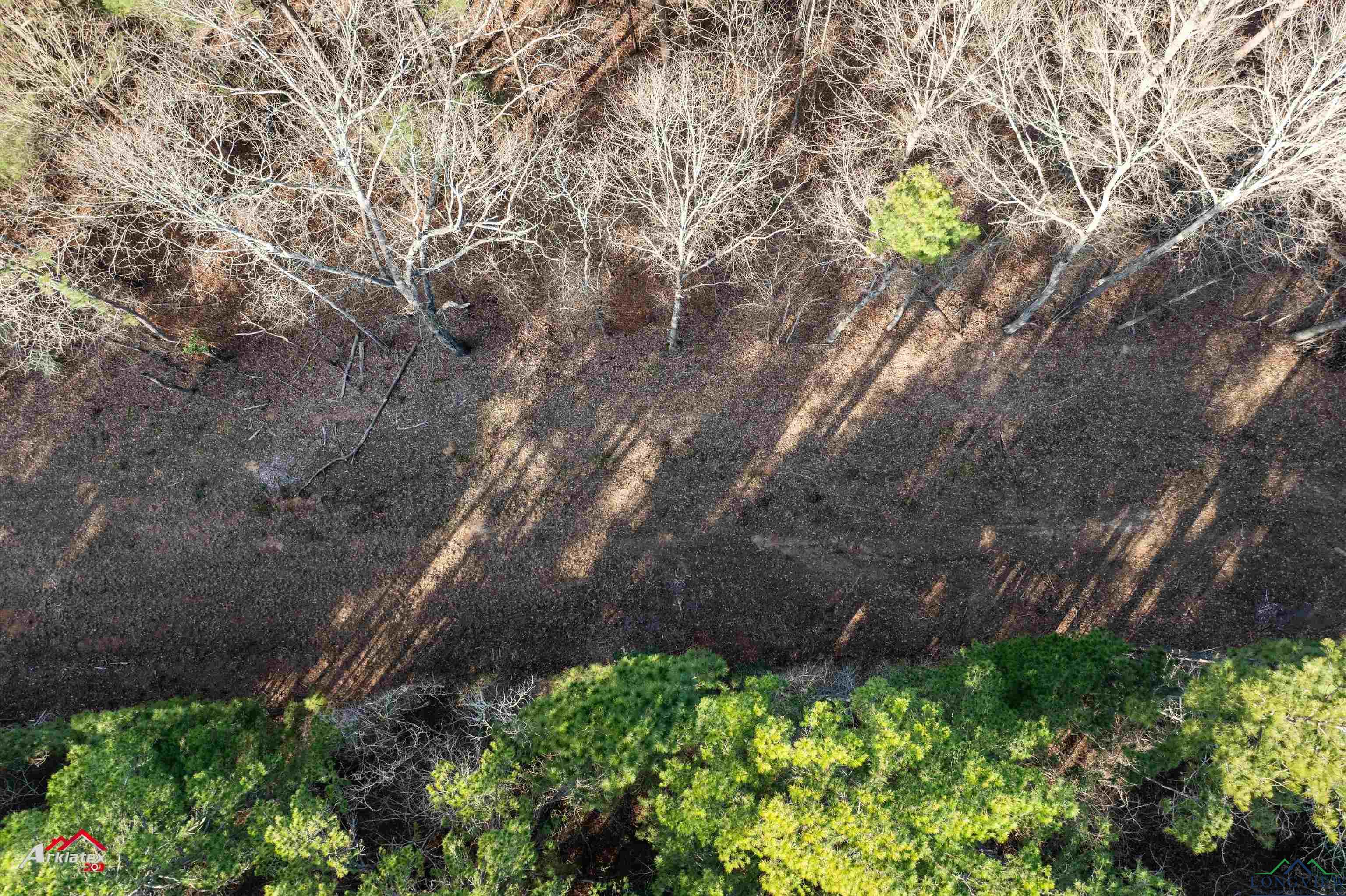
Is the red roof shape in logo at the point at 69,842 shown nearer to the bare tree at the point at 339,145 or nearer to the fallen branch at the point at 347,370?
the fallen branch at the point at 347,370

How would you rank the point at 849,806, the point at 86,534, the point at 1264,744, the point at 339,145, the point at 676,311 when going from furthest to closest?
the point at 86,534 < the point at 676,311 < the point at 339,145 < the point at 1264,744 < the point at 849,806

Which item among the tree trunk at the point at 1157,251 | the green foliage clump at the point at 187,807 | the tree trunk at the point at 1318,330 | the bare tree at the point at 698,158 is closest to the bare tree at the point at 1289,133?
the tree trunk at the point at 1157,251

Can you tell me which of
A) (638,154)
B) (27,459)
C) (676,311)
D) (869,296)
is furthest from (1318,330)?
(27,459)

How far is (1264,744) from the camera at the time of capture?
1158 cm

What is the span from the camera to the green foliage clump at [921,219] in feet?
46.5

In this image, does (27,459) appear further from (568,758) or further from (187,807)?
(568,758)

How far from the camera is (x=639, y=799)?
1398cm

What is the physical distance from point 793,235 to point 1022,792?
15715 mm

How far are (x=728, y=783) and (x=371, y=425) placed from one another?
1439cm

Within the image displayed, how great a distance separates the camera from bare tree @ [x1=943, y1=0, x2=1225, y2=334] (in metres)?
14.2

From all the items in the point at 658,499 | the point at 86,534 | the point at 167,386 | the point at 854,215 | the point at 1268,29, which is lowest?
the point at 86,534

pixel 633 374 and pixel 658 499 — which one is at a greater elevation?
pixel 633 374

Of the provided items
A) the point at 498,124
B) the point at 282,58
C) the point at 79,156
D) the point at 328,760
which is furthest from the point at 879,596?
the point at 79,156

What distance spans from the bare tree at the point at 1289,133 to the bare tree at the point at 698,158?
9.59 m
